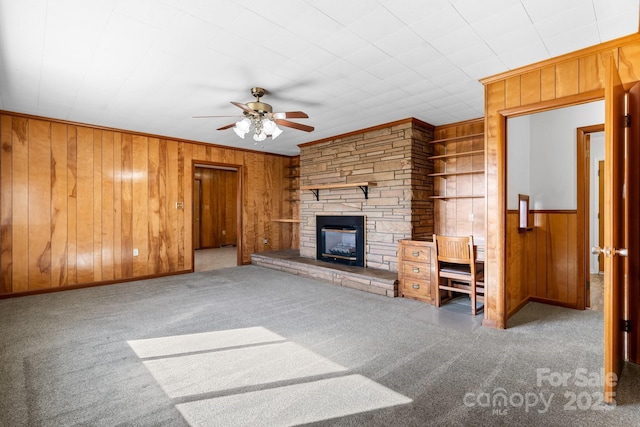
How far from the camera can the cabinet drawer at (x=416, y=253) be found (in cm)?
388

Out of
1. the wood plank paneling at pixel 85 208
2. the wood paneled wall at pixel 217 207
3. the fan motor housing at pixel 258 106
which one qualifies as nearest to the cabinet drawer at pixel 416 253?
→ the fan motor housing at pixel 258 106

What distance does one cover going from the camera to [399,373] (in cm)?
216

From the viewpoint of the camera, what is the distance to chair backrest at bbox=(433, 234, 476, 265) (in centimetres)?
337

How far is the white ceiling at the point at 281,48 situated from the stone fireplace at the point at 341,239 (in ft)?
6.56

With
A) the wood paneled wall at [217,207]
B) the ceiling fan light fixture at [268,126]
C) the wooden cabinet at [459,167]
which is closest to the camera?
the ceiling fan light fixture at [268,126]

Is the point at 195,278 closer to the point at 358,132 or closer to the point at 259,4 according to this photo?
the point at 358,132

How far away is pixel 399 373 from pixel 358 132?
3.88 meters

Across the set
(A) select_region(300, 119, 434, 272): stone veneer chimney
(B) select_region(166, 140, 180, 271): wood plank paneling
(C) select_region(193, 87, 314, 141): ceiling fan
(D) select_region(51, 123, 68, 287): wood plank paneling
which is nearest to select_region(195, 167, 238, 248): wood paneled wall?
(B) select_region(166, 140, 180, 271): wood plank paneling

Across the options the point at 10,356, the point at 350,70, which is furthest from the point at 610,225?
the point at 10,356

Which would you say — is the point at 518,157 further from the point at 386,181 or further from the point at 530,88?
the point at 386,181

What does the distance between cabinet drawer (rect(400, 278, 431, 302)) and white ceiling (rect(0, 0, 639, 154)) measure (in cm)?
223

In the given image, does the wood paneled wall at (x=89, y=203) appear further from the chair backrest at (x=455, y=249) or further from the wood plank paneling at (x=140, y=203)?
the chair backrest at (x=455, y=249)
